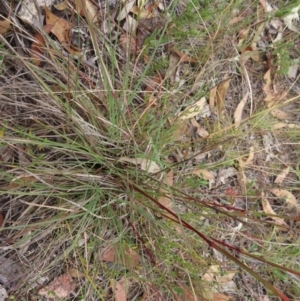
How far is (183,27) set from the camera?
5.14ft

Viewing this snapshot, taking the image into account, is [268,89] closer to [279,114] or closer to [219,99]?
[279,114]

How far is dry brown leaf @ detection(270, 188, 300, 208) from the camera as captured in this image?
178 cm

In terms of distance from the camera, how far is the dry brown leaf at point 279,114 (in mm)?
1781

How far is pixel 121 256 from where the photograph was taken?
1.45m

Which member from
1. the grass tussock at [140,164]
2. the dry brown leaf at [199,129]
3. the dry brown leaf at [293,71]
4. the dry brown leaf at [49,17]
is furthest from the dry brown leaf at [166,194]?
the dry brown leaf at [293,71]

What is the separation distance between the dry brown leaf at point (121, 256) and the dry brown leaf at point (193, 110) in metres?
0.48

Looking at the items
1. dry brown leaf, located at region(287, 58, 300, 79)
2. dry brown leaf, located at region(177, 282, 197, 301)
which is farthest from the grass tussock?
dry brown leaf, located at region(287, 58, 300, 79)

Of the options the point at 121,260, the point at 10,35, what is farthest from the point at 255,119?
the point at 10,35

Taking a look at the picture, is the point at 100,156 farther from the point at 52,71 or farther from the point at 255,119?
the point at 255,119

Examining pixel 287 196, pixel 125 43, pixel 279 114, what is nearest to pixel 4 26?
pixel 125 43

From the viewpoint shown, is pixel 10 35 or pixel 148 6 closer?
pixel 10 35

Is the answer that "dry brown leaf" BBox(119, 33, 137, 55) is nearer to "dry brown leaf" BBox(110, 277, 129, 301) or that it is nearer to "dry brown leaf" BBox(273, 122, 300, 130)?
"dry brown leaf" BBox(273, 122, 300, 130)

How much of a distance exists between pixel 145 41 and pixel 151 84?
5.7 inches

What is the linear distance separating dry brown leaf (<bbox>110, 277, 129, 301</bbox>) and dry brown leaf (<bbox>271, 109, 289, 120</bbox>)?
0.88 m
